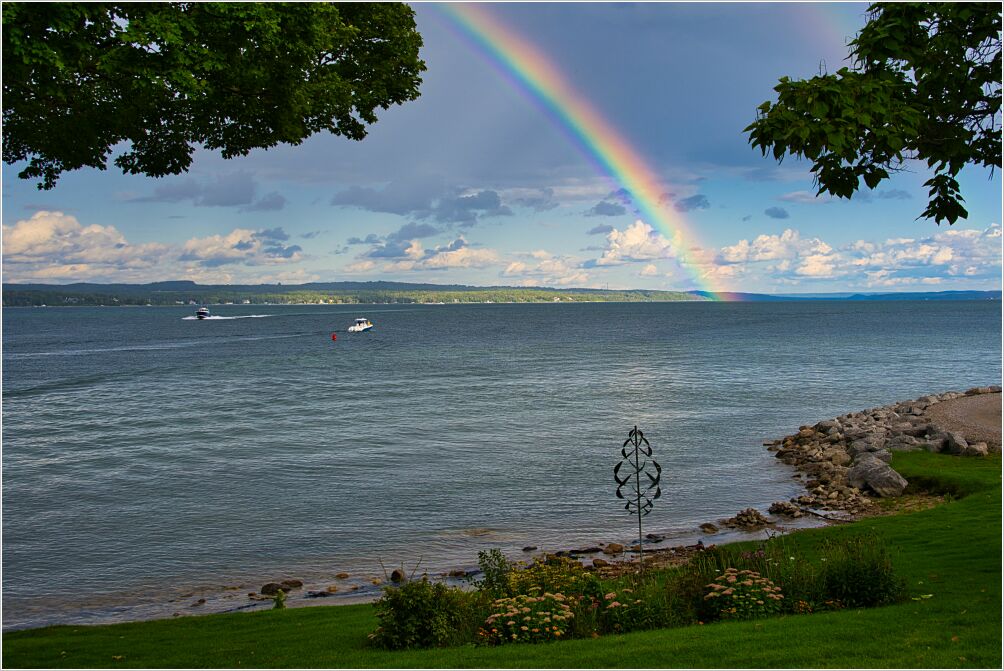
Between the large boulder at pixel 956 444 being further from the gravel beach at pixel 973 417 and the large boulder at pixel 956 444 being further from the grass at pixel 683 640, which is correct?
the grass at pixel 683 640

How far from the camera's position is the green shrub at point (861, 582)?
1267cm

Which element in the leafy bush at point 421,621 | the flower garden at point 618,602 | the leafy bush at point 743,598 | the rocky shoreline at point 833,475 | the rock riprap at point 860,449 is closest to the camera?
the flower garden at point 618,602

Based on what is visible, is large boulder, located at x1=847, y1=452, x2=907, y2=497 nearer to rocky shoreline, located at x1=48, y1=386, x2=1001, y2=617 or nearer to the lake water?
rocky shoreline, located at x1=48, y1=386, x2=1001, y2=617

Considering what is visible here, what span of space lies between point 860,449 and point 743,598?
2495 cm

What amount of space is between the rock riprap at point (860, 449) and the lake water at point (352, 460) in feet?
4.55

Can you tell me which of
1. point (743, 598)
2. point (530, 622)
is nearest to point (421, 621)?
point (530, 622)

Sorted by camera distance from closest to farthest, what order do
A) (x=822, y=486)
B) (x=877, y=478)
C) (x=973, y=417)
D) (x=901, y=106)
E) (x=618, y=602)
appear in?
(x=901, y=106) → (x=618, y=602) → (x=877, y=478) → (x=822, y=486) → (x=973, y=417)

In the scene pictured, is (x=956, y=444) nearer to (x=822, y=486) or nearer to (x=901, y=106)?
(x=822, y=486)

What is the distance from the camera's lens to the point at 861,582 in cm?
1277

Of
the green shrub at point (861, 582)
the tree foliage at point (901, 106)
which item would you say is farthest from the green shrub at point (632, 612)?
the tree foliage at point (901, 106)

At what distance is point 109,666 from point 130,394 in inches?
2211

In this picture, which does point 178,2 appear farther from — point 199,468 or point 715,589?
point 199,468

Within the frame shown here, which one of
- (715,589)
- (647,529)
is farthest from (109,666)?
(647,529)

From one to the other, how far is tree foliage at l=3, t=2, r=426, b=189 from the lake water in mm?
11888
